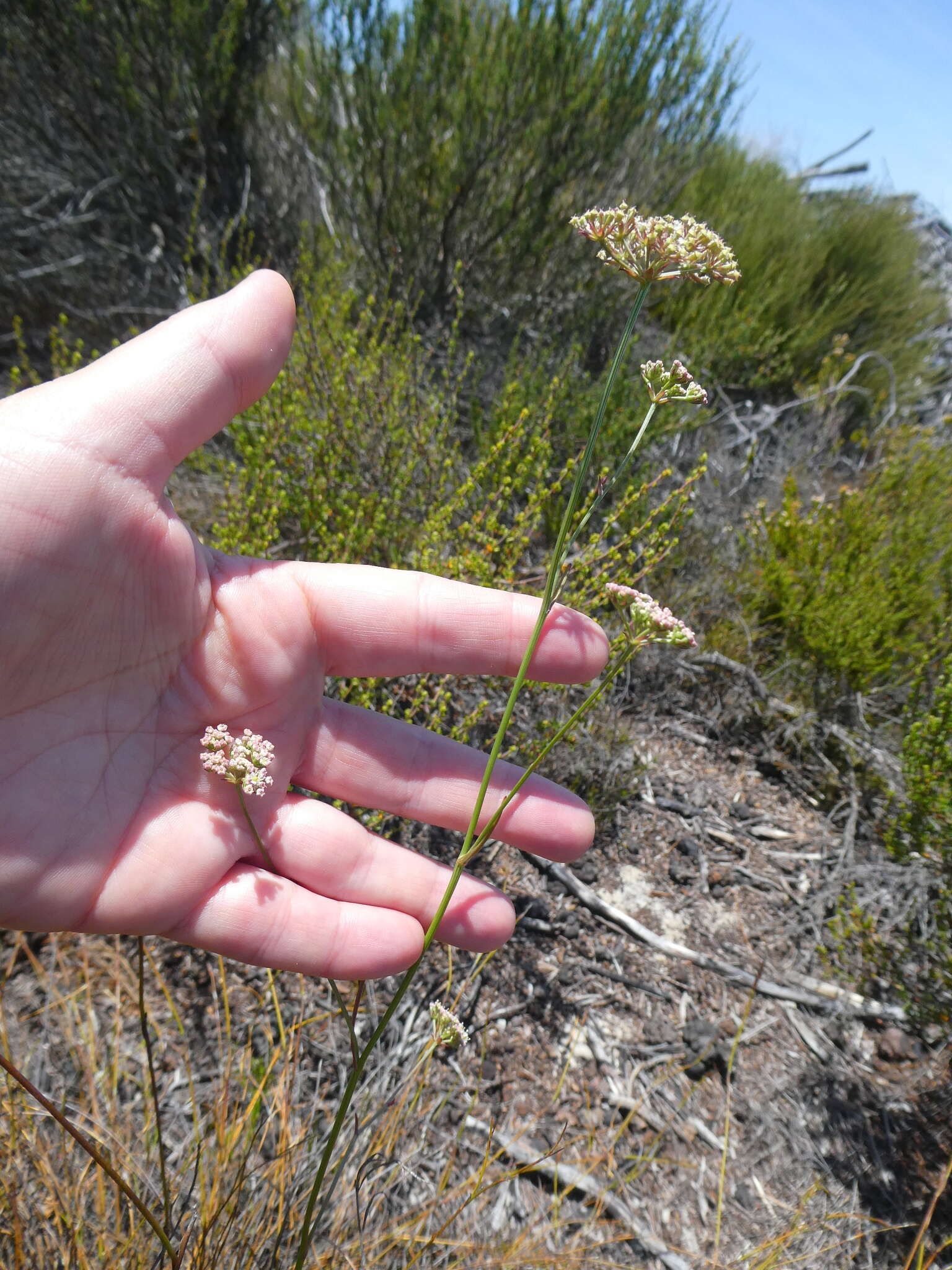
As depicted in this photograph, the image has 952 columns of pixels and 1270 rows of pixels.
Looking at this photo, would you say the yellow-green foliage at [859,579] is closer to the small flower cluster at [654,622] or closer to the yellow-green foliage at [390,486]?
the yellow-green foliage at [390,486]

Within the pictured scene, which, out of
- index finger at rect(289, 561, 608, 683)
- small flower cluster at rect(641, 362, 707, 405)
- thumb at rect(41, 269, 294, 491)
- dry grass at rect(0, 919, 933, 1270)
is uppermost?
small flower cluster at rect(641, 362, 707, 405)

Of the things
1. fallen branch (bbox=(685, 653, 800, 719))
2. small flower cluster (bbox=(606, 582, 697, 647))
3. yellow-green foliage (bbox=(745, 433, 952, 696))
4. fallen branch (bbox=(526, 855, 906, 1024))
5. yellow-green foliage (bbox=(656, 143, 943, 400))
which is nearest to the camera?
small flower cluster (bbox=(606, 582, 697, 647))

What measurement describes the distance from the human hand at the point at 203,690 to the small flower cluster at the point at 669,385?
46cm

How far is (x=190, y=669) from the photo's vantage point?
4.93 feet

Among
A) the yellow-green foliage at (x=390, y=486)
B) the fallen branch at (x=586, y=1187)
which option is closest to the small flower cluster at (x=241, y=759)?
the yellow-green foliage at (x=390, y=486)


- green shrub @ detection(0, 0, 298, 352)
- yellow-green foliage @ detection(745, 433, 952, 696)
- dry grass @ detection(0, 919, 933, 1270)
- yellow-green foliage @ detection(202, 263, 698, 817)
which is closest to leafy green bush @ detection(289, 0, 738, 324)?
green shrub @ detection(0, 0, 298, 352)

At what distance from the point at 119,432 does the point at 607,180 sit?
14.0 feet

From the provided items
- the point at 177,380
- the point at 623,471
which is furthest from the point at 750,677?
the point at 177,380

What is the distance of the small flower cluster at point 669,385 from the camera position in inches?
47.1

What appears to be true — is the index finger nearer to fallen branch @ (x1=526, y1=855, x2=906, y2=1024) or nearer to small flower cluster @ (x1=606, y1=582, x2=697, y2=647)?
small flower cluster @ (x1=606, y1=582, x2=697, y2=647)

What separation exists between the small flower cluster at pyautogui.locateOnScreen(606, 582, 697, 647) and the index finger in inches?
8.0

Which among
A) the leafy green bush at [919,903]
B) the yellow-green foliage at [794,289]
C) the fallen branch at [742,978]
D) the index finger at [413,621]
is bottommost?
the fallen branch at [742,978]

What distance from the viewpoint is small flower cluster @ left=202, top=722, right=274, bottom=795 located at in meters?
1.27

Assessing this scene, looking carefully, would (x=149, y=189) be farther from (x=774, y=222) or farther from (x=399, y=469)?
(x=774, y=222)
